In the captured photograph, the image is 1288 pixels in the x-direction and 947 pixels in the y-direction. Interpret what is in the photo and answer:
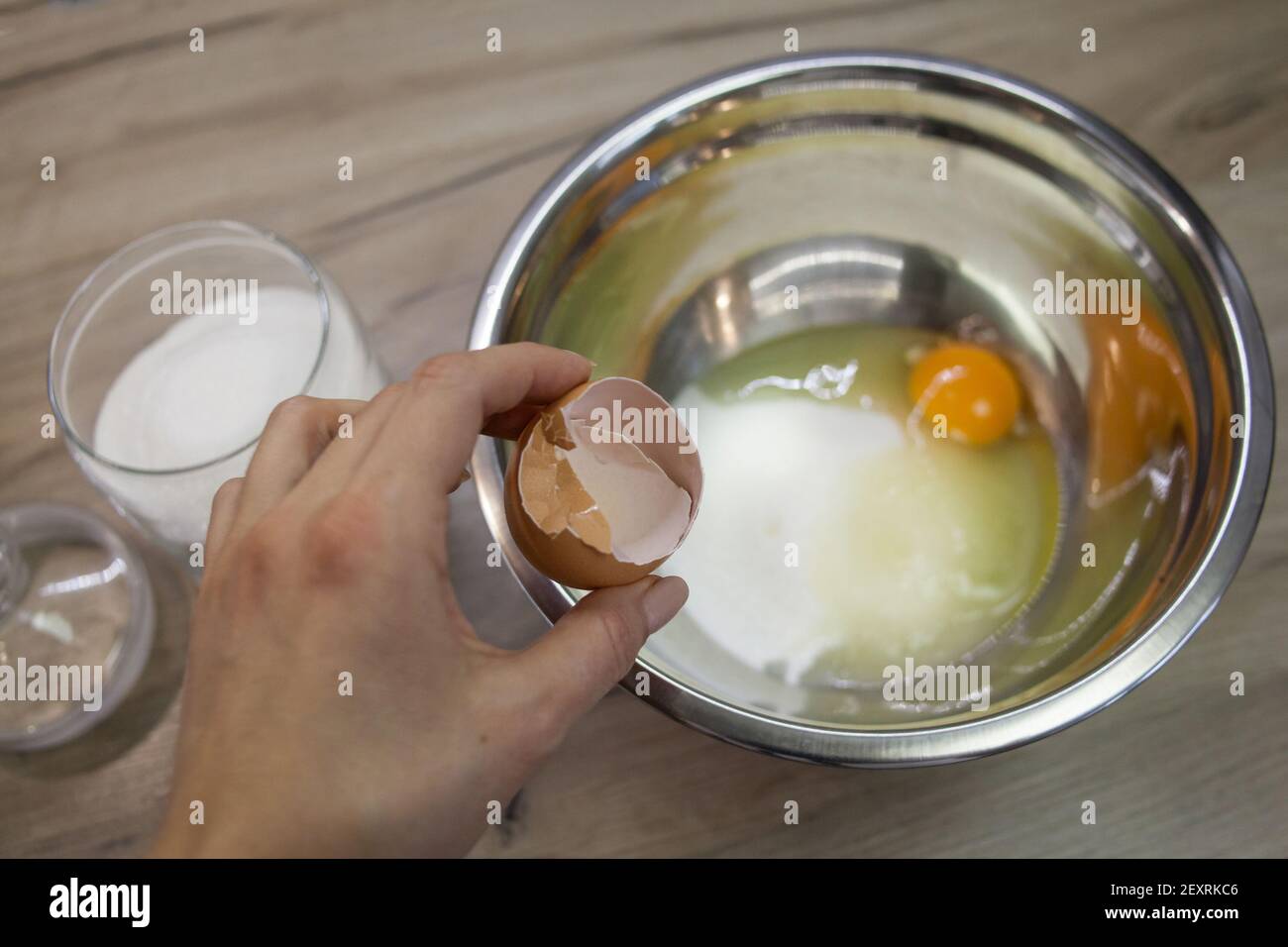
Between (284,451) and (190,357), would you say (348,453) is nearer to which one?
(284,451)

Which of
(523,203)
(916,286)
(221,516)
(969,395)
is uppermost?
(523,203)

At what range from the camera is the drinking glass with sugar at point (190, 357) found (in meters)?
0.92

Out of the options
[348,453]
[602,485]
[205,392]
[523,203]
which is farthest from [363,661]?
[523,203]

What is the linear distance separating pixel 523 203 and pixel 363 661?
30.6 inches

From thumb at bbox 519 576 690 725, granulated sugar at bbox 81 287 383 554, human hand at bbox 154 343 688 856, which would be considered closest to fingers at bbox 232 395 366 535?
human hand at bbox 154 343 688 856

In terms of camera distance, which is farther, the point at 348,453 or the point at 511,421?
the point at 511,421

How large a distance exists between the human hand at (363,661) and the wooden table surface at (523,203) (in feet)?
1.04

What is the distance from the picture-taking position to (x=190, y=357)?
3.32ft

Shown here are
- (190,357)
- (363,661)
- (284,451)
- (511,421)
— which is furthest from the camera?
(190,357)

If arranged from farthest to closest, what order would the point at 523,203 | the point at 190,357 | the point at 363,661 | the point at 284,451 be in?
1. the point at 523,203
2. the point at 190,357
3. the point at 284,451
4. the point at 363,661

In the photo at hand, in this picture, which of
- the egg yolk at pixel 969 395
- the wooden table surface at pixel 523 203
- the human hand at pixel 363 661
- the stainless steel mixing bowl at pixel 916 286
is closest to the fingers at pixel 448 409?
the human hand at pixel 363 661

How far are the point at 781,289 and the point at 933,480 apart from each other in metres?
0.30

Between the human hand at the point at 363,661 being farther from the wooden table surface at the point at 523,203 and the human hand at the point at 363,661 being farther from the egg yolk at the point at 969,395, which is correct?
the egg yolk at the point at 969,395

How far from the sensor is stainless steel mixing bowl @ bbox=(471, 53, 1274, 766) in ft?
2.75
